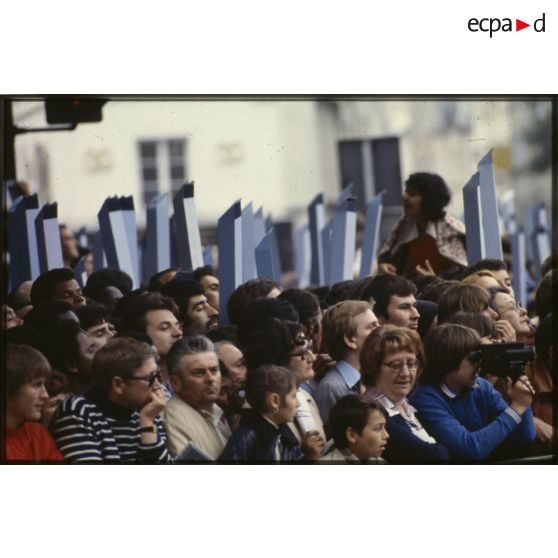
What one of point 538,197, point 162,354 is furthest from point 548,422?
point 162,354

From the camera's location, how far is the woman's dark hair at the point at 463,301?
1084 centimetres

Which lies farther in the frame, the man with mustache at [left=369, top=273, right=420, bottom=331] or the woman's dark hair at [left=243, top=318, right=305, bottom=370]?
the man with mustache at [left=369, top=273, right=420, bottom=331]

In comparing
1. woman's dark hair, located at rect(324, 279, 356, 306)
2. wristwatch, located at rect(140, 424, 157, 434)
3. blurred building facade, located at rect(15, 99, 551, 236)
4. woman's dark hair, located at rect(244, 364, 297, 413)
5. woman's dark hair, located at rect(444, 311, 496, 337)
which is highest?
blurred building facade, located at rect(15, 99, 551, 236)

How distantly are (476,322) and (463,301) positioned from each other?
0.40 feet

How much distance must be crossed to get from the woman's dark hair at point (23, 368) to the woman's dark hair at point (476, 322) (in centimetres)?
194

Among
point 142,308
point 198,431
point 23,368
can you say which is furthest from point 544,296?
point 23,368

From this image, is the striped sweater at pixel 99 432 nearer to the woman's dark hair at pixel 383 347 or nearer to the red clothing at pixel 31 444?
the red clothing at pixel 31 444

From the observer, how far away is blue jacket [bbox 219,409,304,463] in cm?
1055

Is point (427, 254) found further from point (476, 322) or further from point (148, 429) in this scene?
point (148, 429)

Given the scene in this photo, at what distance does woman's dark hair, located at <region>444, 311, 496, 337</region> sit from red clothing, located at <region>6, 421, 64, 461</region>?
1.98 meters

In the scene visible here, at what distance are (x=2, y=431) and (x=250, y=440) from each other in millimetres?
1164

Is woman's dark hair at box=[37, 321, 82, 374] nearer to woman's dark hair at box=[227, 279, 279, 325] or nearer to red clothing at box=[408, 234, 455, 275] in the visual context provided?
woman's dark hair at box=[227, 279, 279, 325]

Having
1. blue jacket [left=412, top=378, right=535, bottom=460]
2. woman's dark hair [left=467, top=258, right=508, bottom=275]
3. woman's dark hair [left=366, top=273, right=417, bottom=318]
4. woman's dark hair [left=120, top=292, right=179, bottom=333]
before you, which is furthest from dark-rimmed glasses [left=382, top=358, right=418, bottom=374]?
woman's dark hair [left=120, top=292, right=179, bottom=333]

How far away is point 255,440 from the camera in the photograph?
10.6 m
